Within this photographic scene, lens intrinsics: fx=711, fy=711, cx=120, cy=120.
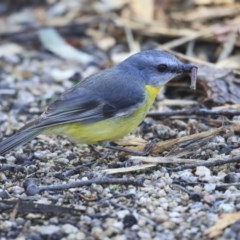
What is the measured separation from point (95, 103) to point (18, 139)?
61cm

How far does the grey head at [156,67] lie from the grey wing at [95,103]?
0.61 ft

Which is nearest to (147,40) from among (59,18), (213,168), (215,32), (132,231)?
(215,32)

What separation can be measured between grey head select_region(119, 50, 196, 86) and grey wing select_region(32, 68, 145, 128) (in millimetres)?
186

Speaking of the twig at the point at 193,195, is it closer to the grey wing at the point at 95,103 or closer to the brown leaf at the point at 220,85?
the grey wing at the point at 95,103

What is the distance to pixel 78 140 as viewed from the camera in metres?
5.15

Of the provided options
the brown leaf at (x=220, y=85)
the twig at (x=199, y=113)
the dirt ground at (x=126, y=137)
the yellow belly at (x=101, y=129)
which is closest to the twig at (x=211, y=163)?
the dirt ground at (x=126, y=137)

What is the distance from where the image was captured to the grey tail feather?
4.98 m

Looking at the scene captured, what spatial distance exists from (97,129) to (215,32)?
8.97ft

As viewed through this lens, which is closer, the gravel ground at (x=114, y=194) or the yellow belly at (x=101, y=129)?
the gravel ground at (x=114, y=194)

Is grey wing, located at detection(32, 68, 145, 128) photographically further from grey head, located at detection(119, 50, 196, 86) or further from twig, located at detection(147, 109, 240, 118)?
twig, located at detection(147, 109, 240, 118)

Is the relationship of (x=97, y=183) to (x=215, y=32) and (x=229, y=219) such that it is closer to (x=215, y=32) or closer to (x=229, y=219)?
(x=229, y=219)

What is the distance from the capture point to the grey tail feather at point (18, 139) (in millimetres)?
4984

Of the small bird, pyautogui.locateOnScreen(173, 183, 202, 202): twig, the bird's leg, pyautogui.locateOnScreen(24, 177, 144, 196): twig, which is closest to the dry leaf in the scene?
pyautogui.locateOnScreen(173, 183, 202, 202): twig

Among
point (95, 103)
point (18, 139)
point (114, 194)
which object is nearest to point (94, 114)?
point (95, 103)
